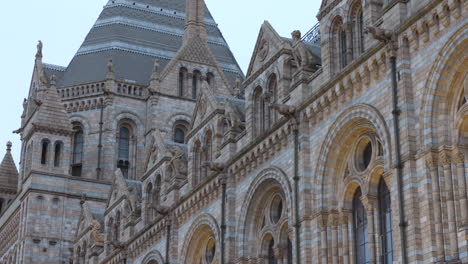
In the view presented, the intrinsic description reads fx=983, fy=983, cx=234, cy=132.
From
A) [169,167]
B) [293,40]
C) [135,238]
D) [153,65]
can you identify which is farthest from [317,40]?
[153,65]

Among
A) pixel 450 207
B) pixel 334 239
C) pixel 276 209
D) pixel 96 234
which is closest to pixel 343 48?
pixel 334 239

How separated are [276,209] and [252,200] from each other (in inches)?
52.2

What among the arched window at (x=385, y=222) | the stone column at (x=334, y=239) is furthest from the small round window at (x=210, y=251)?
the arched window at (x=385, y=222)

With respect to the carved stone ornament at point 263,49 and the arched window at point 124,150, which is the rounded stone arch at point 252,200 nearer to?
the carved stone ornament at point 263,49

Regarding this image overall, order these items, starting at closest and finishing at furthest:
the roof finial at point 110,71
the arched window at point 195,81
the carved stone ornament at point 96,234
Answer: the carved stone ornament at point 96,234
the arched window at point 195,81
the roof finial at point 110,71

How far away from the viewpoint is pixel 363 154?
1371 inches

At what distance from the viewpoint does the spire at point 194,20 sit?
71250mm

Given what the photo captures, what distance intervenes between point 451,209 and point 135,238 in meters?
28.2

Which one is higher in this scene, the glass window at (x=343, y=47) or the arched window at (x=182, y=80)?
the arched window at (x=182, y=80)

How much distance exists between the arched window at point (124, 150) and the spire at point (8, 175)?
1406 cm

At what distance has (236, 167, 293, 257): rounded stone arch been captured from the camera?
39.7m

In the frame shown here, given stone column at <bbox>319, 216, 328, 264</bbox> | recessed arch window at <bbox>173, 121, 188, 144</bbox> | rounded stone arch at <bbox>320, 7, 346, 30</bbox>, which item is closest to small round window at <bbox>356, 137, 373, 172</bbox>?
stone column at <bbox>319, 216, 328, 264</bbox>

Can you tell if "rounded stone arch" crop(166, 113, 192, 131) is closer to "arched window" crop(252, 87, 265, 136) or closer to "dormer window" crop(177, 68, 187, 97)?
"dormer window" crop(177, 68, 187, 97)

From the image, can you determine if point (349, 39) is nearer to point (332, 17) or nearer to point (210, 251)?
point (332, 17)
